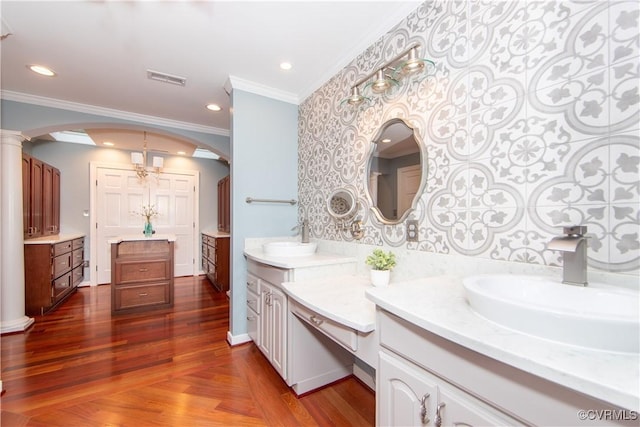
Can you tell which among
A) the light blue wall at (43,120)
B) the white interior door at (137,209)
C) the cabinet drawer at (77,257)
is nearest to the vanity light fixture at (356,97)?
the light blue wall at (43,120)

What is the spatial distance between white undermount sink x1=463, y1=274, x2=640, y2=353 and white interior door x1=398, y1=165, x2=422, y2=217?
2.17 feet

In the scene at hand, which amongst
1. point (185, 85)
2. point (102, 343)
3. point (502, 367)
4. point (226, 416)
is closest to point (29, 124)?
point (185, 85)

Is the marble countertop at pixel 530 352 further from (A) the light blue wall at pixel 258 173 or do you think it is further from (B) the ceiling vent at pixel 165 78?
(B) the ceiling vent at pixel 165 78

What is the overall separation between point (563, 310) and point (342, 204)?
1.55 m

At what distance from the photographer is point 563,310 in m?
0.61

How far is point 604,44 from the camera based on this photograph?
0.88 meters

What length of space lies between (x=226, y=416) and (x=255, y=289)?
843 mm

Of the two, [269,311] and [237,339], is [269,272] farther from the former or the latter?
[237,339]

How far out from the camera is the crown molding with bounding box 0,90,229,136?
2.68 meters

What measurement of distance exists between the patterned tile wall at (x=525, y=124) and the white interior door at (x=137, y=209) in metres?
4.50

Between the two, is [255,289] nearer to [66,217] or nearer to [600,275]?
[600,275]

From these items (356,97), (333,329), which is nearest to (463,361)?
(333,329)

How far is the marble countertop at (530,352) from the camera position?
44 centimetres

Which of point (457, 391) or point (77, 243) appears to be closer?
point (457, 391)
